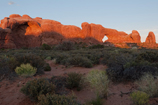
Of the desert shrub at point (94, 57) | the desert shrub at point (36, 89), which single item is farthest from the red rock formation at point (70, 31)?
the desert shrub at point (36, 89)

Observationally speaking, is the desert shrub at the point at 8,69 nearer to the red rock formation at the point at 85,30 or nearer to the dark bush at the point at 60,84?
the dark bush at the point at 60,84

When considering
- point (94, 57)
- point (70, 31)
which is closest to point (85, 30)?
point (70, 31)

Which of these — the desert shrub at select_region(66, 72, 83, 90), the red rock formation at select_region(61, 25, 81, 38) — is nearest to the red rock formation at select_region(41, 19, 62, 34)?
the red rock formation at select_region(61, 25, 81, 38)

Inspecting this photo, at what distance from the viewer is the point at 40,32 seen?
107 feet

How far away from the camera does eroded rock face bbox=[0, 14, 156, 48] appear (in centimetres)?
2806

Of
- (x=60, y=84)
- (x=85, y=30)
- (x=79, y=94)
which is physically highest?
(x=85, y=30)

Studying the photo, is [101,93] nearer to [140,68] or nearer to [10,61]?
[140,68]

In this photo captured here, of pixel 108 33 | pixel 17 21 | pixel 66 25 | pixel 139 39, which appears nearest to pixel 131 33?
pixel 139 39

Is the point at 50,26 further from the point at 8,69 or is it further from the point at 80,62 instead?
the point at 8,69

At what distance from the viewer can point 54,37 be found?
34.8m

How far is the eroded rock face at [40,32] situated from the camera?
28.1m

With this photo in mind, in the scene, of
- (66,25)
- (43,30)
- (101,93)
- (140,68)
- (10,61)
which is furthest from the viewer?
(66,25)

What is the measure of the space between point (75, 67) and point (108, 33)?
37.3 metres

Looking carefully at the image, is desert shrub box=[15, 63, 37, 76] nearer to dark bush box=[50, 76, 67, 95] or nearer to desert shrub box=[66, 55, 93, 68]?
dark bush box=[50, 76, 67, 95]
